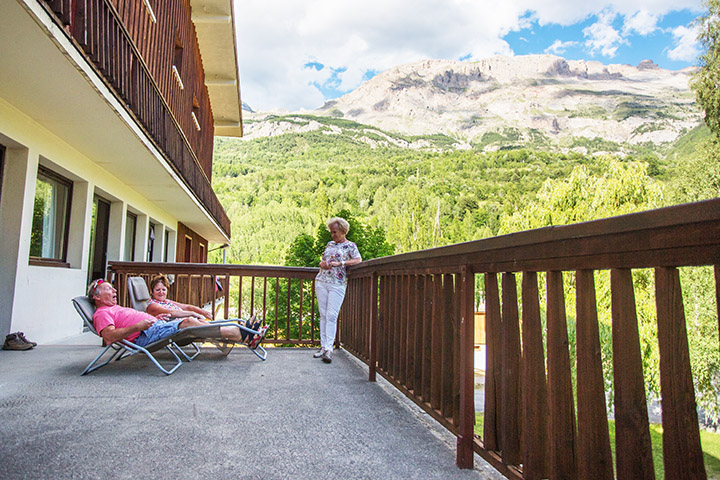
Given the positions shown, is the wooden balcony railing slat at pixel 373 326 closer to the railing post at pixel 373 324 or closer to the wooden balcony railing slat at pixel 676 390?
the railing post at pixel 373 324

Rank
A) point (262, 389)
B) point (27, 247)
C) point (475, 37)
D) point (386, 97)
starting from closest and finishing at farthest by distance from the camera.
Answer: point (262, 389), point (27, 247), point (386, 97), point (475, 37)

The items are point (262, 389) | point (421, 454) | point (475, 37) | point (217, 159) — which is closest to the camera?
point (421, 454)

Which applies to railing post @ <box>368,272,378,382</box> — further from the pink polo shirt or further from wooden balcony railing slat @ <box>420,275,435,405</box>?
the pink polo shirt

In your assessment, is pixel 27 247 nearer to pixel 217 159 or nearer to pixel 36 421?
pixel 36 421

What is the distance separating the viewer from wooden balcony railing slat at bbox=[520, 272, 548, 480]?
1676mm

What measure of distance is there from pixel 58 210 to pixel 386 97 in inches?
6389

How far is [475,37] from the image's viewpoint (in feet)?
587

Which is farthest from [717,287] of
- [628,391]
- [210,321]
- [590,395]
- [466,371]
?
[210,321]

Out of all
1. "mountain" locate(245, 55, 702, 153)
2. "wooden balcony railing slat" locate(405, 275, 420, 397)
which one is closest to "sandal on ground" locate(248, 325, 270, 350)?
"wooden balcony railing slat" locate(405, 275, 420, 397)

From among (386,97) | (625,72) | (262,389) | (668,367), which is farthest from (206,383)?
(625,72)

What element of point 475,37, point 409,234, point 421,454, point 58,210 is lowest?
point 421,454

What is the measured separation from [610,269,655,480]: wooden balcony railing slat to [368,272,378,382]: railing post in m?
2.65

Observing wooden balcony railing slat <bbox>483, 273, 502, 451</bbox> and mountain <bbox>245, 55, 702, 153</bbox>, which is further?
mountain <bbox>245, 55, 702, 153</bbox>

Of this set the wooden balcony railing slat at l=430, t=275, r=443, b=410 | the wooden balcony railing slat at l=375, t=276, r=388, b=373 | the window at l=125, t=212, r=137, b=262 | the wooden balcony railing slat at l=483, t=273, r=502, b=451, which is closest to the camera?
the wooden balcony railing slat at l=483, t=273, r=502, b=451
